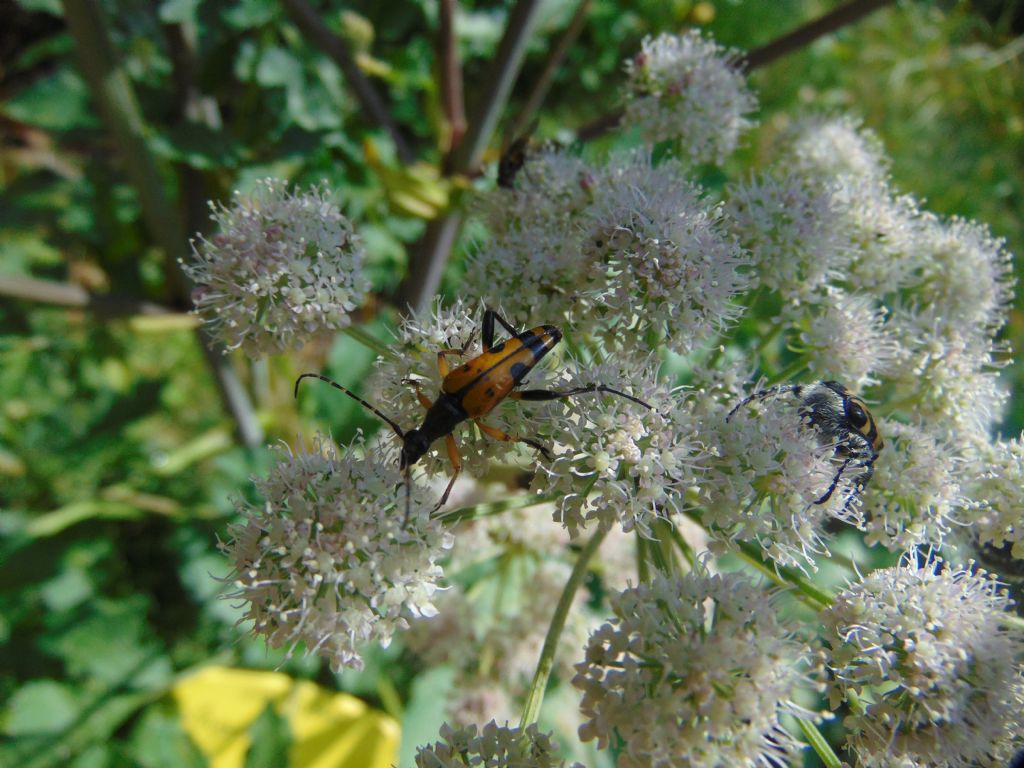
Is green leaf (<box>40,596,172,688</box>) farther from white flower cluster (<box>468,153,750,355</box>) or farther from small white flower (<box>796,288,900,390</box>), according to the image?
small white flower (<box>796,288,900,390</box>)

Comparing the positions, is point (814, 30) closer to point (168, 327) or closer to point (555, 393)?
point (555, 393)

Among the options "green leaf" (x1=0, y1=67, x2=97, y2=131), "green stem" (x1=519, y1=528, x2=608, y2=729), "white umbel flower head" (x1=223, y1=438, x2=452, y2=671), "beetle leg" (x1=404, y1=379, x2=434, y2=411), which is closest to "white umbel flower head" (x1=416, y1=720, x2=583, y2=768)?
"green stem" (x1=519, y1=528, x2=608, y2=729)

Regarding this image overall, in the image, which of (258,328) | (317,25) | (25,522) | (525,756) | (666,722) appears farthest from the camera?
(25,522)

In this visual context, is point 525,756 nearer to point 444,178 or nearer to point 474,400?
point 474,400

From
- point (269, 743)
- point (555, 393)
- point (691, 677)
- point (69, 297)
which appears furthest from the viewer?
point (69, 297)

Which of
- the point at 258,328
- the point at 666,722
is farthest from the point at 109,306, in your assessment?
the point at 666,722

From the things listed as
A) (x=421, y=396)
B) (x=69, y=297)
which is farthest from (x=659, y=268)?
(x=69, y=297)
